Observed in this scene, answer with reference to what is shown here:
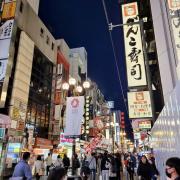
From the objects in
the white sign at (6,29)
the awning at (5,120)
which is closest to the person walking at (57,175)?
the awning at (5,120)

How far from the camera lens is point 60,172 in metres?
3.36

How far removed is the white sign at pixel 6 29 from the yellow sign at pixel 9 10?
A: 3.22ft

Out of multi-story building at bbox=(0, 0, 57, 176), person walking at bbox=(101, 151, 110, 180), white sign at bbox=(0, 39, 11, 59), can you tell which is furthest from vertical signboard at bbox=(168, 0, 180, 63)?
white sign at bbox=(0, 39, 11, 59)

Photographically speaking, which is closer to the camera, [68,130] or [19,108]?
[68,130]

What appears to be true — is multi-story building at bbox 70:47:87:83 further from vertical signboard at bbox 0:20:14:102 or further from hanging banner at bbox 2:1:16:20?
vertical signboard at bbox 0:20:14:102

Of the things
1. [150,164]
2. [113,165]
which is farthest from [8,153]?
[150,164]

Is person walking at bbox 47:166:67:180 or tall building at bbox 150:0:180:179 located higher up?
tall building at bbox 150:0:180:179

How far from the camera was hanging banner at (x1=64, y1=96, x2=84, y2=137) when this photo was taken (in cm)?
1121

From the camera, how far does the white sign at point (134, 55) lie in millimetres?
12922

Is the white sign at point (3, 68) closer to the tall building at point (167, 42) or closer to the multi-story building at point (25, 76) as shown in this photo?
the multi-story building at point (25, 76)

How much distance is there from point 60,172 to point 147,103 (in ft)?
37.3

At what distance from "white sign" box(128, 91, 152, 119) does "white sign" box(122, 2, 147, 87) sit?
5.08 ft

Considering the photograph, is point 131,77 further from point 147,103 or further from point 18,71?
point 18,71

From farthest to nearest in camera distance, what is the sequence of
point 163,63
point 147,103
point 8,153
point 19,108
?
point 19,108
point 8,153
point 147,103
point 163,63
